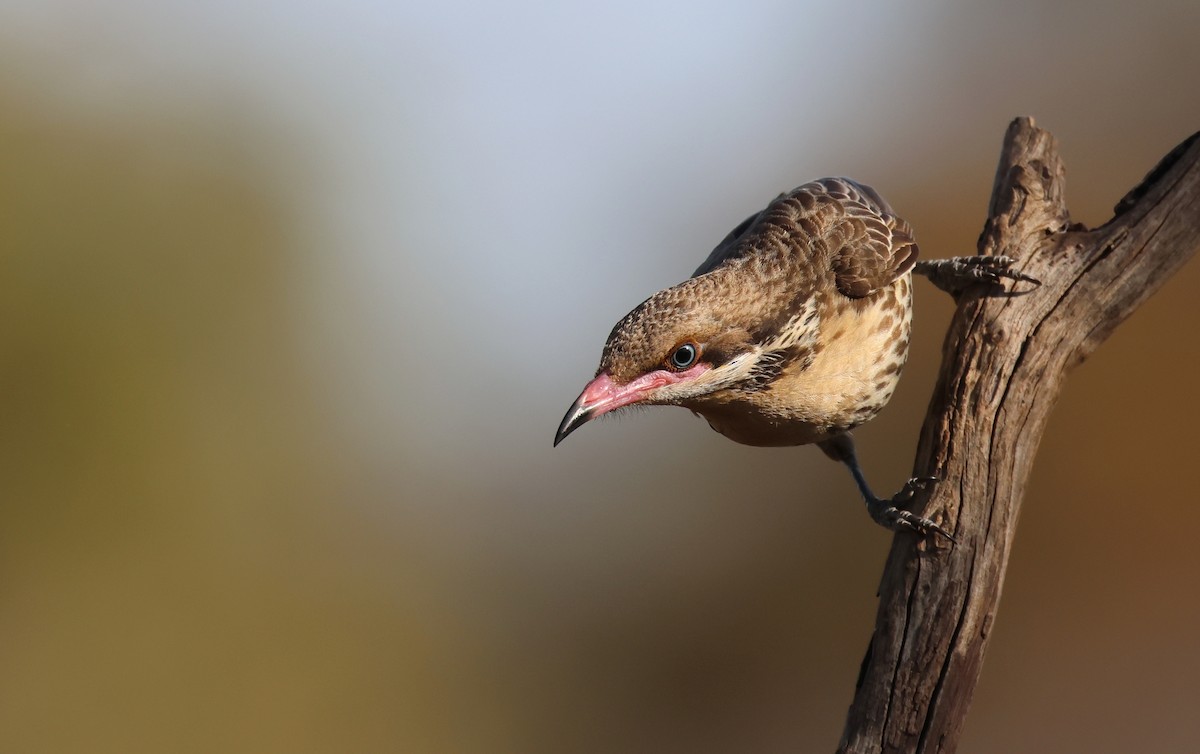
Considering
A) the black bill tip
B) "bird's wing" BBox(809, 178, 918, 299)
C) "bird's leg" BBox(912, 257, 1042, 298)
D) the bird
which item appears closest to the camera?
the black bill tip

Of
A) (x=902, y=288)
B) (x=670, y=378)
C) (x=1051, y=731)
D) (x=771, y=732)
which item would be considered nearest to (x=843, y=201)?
(x=902, y=288)

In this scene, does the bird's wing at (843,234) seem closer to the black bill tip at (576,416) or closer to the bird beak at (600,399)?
the bird beak at (600,399)

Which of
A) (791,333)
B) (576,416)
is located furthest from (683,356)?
(791,333)

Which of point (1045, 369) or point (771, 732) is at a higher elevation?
point (1045, 369)

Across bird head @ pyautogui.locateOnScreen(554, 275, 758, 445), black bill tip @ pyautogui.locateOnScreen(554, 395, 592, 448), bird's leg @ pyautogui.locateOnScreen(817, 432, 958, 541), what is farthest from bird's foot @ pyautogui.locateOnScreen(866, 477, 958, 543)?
black bill tip @ pyautogui.locateOnScreen(554, 395, 592, 448)

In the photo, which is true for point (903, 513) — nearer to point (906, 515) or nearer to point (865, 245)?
point (906, 515)

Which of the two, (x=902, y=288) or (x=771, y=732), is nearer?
(x=902, y=288)

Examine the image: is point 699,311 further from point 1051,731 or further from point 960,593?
point 1051,731

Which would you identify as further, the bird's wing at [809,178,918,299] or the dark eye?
the bird's wing at [809,178,918,299]

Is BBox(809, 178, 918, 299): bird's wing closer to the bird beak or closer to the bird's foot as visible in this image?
the bird's foot
